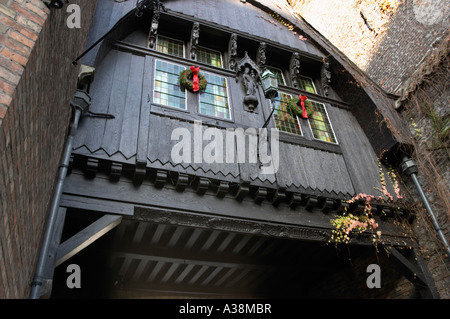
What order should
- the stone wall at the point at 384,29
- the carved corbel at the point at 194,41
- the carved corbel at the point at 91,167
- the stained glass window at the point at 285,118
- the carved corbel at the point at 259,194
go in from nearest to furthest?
the carved corbel at the point at 91,167 → the carved corbel at the point at 259,194 → the stained glass window at the point at 285,118 → the carved corbel at the point at 194,41 → the stone wall at the point at 384,29

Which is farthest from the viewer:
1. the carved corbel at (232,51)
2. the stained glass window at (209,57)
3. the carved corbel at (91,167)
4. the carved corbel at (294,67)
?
the carved corbel at (294,67)

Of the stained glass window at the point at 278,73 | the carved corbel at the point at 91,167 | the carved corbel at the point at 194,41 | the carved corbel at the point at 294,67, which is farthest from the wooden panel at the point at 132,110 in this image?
the carved corbel at the point at 294,67

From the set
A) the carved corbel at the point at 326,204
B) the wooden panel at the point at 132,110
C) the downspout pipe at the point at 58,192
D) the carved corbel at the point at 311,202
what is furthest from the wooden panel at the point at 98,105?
the carved corbel at the point at 326,204

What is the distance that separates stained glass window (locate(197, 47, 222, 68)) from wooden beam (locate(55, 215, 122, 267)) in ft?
15.4

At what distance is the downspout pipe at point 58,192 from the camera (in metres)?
4.00

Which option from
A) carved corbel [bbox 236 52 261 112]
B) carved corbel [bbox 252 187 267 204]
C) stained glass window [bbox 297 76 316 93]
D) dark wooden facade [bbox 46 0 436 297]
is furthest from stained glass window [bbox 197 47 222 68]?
carved corbel [bbox 252 187 267 204]

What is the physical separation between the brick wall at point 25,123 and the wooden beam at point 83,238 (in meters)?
0.47

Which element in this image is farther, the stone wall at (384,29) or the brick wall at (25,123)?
the stone wall at (384,29)

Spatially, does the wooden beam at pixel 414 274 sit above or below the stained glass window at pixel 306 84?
below

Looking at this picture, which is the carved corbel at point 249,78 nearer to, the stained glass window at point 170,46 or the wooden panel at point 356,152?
the stained glass window at point 170,46

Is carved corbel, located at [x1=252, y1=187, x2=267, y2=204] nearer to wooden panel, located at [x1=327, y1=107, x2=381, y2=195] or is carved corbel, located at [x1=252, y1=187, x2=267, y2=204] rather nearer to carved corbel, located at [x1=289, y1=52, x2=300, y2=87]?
wooden panel, located at [x1=327, y1=107, x2=381, y2=195]

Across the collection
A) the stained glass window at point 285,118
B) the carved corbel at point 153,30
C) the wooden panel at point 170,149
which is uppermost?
the carved corbel at point 153,30

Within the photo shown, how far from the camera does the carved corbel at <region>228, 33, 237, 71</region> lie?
8.45 metres

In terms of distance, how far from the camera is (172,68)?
25.3 feet
